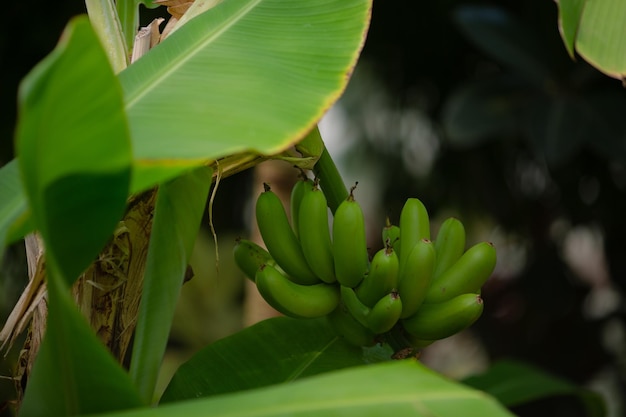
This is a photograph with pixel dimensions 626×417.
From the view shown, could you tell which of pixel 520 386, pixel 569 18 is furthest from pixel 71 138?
pixel 520 386

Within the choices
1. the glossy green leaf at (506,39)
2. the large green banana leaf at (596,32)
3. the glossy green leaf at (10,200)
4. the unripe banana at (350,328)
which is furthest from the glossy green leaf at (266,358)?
the glossy green leaf at (506,39)

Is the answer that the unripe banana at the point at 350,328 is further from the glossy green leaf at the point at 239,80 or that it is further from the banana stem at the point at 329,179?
the glossy green leaf at the point at 239,80

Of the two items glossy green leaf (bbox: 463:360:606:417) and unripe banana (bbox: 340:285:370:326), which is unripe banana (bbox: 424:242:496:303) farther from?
glossy green leaf (bbox: 463:360:606:417)

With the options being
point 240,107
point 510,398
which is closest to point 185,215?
point 240,107

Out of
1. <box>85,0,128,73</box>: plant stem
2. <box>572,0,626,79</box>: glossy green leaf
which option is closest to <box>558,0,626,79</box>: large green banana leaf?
<box>572,0,626,79</box>: glossy green leaf

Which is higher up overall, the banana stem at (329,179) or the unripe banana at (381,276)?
the banana stem at (329,179)

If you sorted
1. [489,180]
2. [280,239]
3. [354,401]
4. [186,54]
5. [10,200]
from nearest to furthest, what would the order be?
1. [354,401]
2. [10,200]
3. [186,54]
4. [280,239]
5. [489,180]

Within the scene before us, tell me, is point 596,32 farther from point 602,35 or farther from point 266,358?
point 266,358
